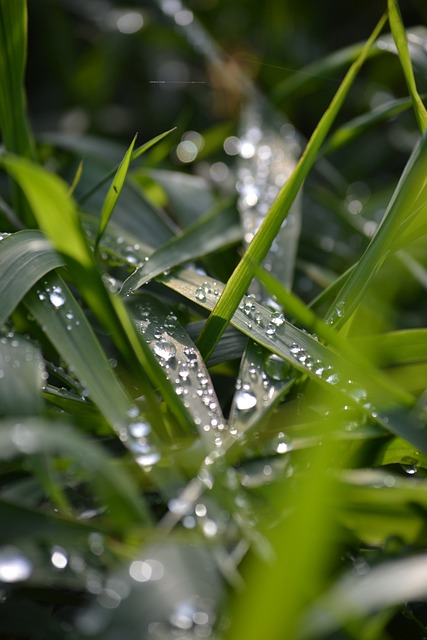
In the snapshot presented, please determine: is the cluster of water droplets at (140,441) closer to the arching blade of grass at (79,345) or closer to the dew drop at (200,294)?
the arching blade of grass at (79,345)

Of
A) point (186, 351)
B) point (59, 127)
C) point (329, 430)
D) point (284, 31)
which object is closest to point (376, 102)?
point (284, 31)

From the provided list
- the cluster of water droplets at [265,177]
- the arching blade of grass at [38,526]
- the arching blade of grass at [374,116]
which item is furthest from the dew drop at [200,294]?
the arching blade of grass at [374,116]

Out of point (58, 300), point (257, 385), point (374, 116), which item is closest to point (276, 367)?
point (257, 385)

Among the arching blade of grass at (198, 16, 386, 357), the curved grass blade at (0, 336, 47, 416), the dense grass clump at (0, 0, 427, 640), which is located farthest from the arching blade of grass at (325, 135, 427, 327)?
the curved grass blade at (0, 336, 47, 416)

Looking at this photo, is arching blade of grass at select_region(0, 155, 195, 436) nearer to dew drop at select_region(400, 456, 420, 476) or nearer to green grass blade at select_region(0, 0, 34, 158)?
dew drop at select_region(400, 456, 420, 476)

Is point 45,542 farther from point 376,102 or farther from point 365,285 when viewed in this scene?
point 376,102

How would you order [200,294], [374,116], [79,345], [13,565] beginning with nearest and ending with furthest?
[13,565] < [79,345] < [200,294] < [374,116]

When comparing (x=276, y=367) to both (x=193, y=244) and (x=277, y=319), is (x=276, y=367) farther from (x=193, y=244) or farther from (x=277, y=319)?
(x=193, y=244)
